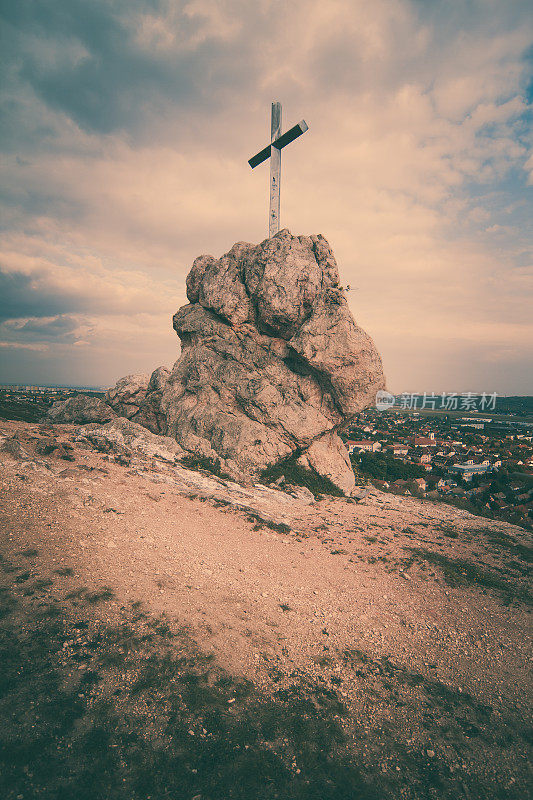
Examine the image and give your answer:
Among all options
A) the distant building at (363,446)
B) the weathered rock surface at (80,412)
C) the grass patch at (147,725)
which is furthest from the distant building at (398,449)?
the grass patch at (147,725)

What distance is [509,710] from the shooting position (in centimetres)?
798

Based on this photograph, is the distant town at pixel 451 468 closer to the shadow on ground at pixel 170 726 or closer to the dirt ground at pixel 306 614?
the dirt ground at pixel 306 614

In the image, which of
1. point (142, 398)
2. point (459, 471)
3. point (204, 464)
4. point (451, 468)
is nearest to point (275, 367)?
point (204, 464)

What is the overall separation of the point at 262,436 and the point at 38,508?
17321 mm

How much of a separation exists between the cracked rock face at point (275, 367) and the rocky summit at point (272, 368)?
93mm

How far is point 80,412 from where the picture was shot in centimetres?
3653

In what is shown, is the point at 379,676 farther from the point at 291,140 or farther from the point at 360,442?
the point at 360,442

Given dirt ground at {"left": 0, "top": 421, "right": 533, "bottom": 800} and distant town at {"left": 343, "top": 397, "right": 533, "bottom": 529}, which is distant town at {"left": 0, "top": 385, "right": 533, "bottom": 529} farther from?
dirt ground at {"left": 0, "top": 421, "right": 533, "bottom": 800}

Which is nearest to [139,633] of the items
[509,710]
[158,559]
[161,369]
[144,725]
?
[144,725]

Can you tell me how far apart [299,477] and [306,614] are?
56.4ft

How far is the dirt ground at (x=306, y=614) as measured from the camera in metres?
6.43

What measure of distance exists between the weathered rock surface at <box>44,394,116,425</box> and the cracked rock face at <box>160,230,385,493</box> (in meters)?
8.23

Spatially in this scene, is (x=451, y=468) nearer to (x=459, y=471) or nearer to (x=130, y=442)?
(x=459, y=471)

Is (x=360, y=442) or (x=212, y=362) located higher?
(x=212, y=362)
